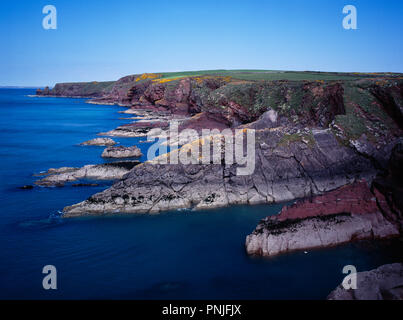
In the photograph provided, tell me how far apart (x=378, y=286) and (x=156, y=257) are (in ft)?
34.9

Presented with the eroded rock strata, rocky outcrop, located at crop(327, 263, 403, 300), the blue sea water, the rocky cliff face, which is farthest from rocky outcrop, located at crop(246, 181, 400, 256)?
A: the rocky cliff face

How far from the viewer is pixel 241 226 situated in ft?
68.0

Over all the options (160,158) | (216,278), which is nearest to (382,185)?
(216,278)

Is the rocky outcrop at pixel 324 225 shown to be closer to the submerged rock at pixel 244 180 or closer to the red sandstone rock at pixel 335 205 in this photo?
the red sandstone rock at pixel 335 205

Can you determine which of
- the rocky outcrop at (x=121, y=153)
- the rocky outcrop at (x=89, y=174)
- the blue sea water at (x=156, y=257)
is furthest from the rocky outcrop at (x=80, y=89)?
the blue sea water at (x=156, y=257)

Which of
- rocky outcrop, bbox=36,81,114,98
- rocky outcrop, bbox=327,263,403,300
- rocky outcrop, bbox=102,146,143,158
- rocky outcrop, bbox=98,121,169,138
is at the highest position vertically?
rocky outcrop, bbox=36,81,114,98

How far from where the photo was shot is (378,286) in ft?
39.6

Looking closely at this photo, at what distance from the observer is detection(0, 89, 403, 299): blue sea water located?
1458 cm

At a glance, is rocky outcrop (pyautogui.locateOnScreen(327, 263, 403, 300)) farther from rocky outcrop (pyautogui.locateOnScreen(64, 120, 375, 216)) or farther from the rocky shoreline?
rocky outcrop (pyautogui.locateOnScreen(64, 120, 375, 216))

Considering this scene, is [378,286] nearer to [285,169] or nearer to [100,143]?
[285,169]

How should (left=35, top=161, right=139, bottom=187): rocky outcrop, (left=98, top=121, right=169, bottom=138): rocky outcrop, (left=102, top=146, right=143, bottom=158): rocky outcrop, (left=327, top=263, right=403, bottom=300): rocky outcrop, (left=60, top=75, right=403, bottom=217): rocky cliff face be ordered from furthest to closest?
(left=98, top=121, right=169, bottom=138): rocky outcrop
(left=102, top=146, right=143, bottom=158): rocky outcrop
(left=35, top=161, right=139, bottom=187): rocky outcrop
(left=60, top=75, right=403, bottom=217): rocky cliff face
(left=327, top=263, right=403, bottom=300): rocky outcrop

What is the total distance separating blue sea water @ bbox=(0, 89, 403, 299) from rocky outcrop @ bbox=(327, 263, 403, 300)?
2.10 m

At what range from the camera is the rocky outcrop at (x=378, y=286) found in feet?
38.3
